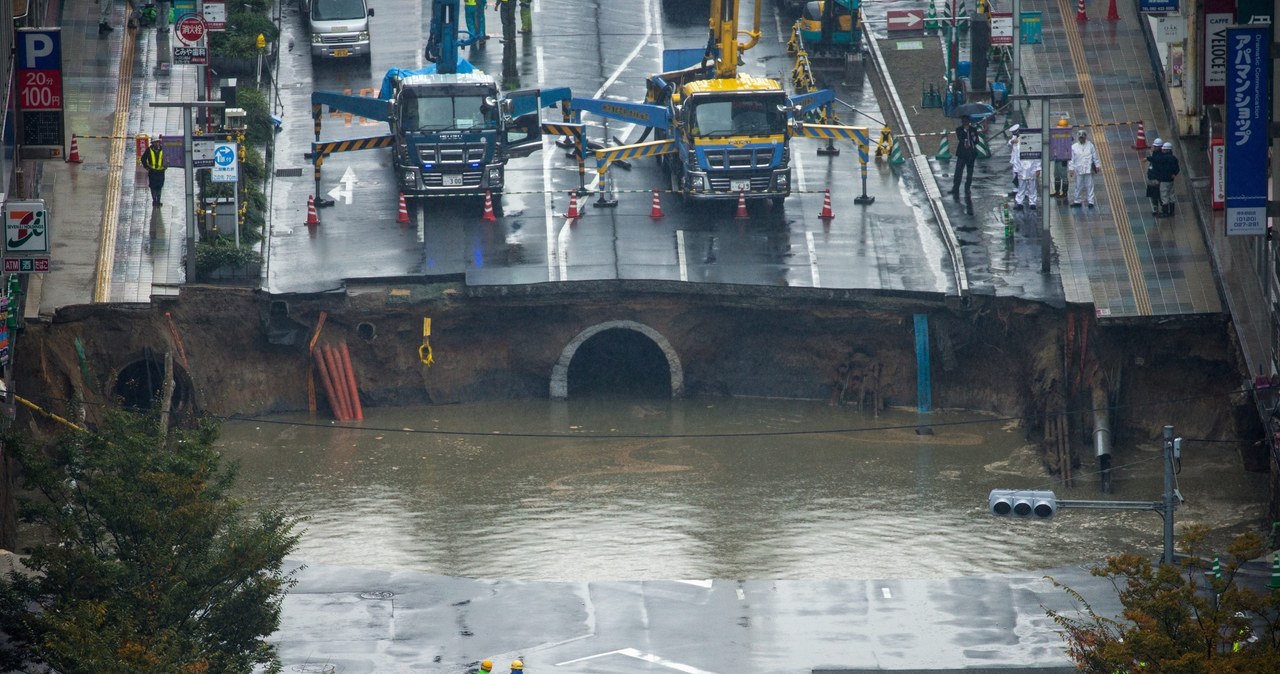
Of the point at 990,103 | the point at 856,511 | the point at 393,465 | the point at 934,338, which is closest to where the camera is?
the point at 856,511

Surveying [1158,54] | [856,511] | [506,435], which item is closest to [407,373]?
[506,435]

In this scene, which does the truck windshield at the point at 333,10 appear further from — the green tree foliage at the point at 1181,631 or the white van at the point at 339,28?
the green tree foliage at the point at 1181,631

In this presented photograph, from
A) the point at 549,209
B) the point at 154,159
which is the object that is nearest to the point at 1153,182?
the point at 549,209

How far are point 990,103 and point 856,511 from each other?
690 inches

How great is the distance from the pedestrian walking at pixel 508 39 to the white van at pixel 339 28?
3836mm

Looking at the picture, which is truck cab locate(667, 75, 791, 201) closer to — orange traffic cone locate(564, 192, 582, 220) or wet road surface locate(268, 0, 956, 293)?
wet road surface locate(268, 0, 956, 293)

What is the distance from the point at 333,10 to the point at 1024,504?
30.9 metres

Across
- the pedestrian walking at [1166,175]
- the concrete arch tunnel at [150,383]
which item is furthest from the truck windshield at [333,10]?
the pedestrian walking at [1166,175]

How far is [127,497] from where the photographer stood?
28141 mm

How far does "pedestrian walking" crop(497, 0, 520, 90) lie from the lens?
55525 millimetres

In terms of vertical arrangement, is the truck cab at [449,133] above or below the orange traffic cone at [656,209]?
above

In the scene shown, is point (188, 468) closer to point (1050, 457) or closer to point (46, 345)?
point (46, 345)

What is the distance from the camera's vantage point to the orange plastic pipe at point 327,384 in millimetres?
45062

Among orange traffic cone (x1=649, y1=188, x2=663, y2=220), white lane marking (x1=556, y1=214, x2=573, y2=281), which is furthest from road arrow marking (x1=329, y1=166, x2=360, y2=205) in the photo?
orange traffic cone (x1=649, y1=188, x2=663, y2=220)
